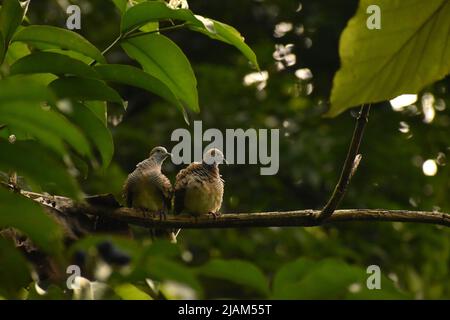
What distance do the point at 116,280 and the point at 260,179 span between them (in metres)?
4.02

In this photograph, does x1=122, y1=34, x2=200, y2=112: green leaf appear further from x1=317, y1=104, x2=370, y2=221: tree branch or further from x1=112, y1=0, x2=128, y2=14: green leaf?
x1=317, y1=104, x2=370, y2=221: tree branch

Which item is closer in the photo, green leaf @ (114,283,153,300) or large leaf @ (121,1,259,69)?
green leaf @ (114,283,153,300)

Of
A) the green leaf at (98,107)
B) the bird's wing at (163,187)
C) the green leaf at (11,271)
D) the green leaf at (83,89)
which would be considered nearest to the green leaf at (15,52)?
the green leaf at (98,107)

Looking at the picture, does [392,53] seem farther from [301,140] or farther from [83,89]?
[301,140]

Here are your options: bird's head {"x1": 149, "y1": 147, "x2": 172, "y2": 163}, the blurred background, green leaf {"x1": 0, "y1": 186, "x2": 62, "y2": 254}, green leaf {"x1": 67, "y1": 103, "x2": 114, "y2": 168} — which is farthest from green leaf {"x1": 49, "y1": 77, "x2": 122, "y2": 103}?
the blurred background

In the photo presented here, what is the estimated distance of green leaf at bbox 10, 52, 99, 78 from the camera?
0.92 meters

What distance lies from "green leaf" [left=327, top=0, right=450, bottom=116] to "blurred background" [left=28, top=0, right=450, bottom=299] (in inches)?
140

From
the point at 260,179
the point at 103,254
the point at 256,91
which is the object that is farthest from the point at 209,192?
the point at 256,91

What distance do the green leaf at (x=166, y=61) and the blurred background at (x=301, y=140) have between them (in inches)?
118

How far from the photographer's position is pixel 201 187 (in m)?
2.39

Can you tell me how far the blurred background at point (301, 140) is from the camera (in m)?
4.39

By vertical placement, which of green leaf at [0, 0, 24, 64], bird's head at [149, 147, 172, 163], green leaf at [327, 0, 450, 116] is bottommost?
green leaf at [327, 0, 450, 116]

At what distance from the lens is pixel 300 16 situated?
506cm
